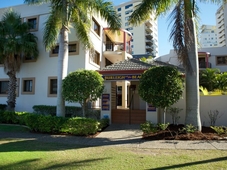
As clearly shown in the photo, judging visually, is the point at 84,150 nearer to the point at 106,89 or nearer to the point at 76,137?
the point at 76,137

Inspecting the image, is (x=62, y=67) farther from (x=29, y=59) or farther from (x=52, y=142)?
(x=29, y=59)

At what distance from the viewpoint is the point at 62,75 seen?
11.2m

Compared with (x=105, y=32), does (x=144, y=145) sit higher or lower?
lower

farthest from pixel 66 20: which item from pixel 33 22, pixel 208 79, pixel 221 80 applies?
pixel 208 79

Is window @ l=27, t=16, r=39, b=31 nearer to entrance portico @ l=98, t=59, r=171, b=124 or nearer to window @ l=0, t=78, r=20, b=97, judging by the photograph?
window @ l=0, t=78, r=20, b=97

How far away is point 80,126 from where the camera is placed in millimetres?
9531

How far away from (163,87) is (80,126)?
4.61m

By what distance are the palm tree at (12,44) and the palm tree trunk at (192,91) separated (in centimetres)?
1212

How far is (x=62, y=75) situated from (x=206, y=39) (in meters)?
134

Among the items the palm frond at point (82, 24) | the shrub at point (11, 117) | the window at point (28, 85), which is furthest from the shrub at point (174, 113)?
the window at point (28, 85)

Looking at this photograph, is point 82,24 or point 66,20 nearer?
point 66,20

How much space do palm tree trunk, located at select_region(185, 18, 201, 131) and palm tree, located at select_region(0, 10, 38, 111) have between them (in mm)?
12118

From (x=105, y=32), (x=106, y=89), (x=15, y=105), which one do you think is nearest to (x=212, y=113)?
(x=106, y=89)

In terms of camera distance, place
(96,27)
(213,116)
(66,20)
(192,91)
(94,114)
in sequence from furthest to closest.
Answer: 1. (96,27)
2. (94,114)
3. (213,116)
4. (66,20)
5. (192,91)
